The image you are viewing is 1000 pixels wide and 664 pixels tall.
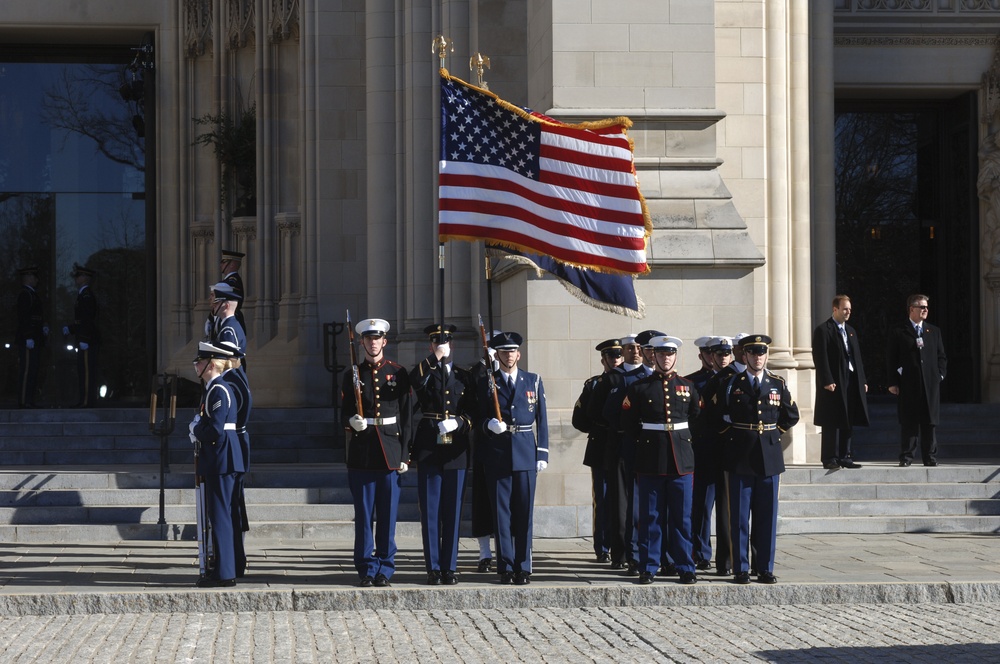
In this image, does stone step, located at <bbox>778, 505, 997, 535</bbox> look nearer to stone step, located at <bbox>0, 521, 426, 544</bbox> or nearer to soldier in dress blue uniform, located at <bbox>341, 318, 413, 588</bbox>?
stone step, located at <bbox>0, 521, 426, 544</bbox>

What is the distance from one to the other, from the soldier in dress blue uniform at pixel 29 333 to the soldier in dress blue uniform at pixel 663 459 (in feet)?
42.4

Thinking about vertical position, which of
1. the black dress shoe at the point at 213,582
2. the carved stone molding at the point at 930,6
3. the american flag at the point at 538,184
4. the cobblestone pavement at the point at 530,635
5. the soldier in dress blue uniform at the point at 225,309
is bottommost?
the cobblestone pavement at the point at 530,635

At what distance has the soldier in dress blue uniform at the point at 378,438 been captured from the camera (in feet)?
35.3

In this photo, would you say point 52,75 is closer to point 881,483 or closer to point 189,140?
point 189,140

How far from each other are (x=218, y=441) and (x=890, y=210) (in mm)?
12840

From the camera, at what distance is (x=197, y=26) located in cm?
2389

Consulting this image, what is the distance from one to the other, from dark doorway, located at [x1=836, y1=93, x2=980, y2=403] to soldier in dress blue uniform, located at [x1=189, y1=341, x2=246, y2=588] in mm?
12134

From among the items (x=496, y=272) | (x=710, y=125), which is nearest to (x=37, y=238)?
(x=496, y=272)

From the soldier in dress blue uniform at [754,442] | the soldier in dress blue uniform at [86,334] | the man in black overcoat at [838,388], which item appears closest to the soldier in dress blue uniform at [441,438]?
the soldier in dress blue uniform at [754,442]

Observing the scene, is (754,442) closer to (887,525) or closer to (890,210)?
(887,525)

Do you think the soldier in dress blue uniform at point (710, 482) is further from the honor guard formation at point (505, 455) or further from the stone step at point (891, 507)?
the stone step at point (891, 507)

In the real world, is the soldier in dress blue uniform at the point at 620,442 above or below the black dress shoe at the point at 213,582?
above

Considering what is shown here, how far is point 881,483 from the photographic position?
1446cm

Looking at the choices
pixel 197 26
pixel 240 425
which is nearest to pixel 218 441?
pixel 240 425
